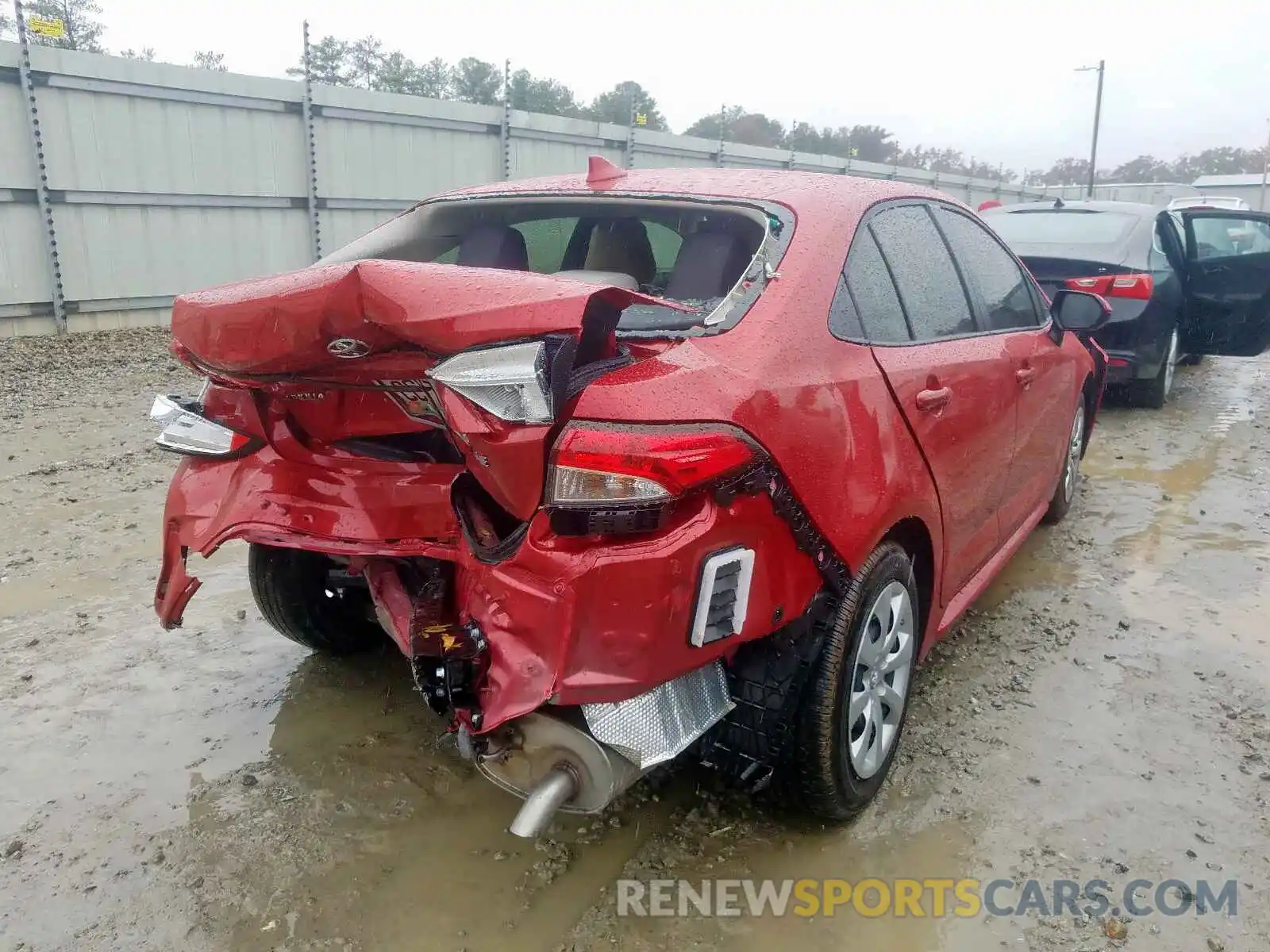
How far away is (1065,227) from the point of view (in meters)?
6.87

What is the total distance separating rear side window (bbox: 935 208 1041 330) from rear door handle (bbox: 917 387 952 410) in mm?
677

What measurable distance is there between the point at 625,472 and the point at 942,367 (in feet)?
4.19

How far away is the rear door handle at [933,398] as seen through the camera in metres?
2.45

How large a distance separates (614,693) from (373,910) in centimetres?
85

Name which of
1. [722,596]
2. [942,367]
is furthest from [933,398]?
[722,596]

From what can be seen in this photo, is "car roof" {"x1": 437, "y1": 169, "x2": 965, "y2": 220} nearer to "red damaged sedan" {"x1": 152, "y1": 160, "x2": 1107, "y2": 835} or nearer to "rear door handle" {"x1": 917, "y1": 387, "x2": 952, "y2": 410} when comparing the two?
"red damaged sedan" {"x1": 152, "y1": 160, "x2": 1107, "y2": 835}

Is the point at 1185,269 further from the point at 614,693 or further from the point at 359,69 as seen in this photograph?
the point at 359,69

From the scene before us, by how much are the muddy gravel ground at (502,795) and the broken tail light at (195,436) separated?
92cm

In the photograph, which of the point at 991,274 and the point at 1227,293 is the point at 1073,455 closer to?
the point at 991,274

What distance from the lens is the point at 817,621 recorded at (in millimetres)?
2133

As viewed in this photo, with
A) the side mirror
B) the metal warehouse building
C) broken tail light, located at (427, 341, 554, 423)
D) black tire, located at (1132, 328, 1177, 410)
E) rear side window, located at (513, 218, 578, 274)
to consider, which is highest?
the metal warehouse building

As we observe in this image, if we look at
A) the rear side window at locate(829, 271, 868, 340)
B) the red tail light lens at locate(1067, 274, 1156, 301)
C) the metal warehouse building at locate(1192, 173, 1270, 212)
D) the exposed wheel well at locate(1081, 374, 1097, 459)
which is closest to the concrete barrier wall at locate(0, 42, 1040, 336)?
the red tail light lens at locate(1067, 274, 1156, 301)

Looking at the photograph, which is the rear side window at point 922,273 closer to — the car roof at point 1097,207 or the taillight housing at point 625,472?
the taillight housing at point 625,472

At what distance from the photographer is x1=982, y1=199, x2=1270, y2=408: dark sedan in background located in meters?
6.34
